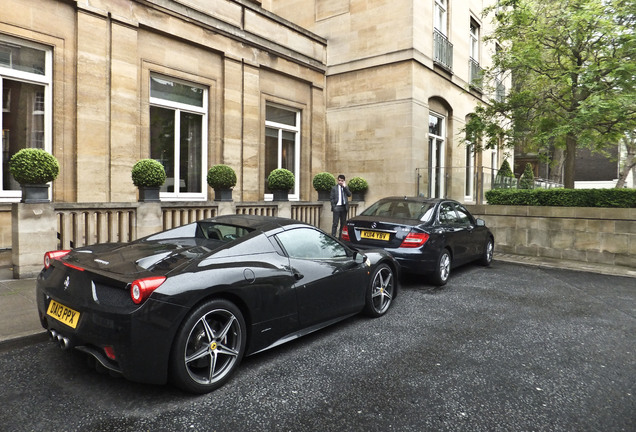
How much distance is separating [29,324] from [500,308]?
586cm

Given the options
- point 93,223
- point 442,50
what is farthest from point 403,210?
point 442,50

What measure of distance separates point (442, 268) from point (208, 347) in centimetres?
498

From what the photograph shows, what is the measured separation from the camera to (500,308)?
18.8ft

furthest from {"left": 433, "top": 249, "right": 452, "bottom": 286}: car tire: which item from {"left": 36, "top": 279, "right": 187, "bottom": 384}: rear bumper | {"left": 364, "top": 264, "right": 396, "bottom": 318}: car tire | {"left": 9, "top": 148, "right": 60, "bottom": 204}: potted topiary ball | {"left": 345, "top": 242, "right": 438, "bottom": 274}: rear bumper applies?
{"left": 9, "top": 148, "right": 60, "bottom": 204}: potted topiary ball

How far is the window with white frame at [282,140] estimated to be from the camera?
Result: 12.9 metres

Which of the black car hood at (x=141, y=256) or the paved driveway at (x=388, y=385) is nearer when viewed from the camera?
the paved driveway at (x=388, y=385)

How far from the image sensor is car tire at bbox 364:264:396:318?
16.4 feet

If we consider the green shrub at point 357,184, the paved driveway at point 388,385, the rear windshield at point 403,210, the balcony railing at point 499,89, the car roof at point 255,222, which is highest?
the balcony railing at point 499,89

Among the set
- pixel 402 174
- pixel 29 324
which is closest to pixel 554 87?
pixel 402 174

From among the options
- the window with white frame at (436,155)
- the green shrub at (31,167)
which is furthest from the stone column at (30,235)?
the window with white frame at (436,155)

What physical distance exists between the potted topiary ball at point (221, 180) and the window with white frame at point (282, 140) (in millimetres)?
3630

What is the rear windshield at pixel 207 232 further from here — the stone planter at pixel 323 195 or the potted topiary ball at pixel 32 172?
the stone planter at pixel 323 195

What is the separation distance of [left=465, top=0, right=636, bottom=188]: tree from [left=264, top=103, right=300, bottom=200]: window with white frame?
5805mm

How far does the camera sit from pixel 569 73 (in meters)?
10.6
